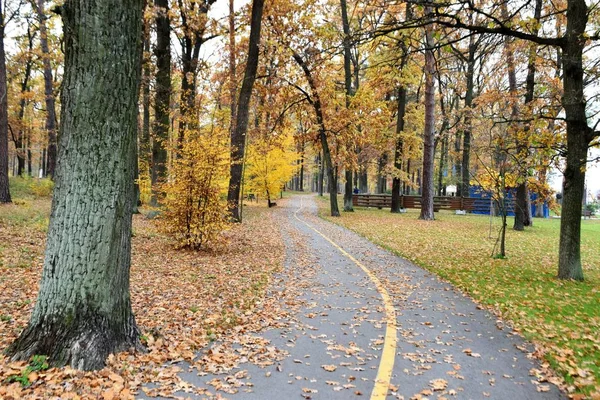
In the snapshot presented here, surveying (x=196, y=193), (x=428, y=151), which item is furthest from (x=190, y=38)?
(x=428, y=151)

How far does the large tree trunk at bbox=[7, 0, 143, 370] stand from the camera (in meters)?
3.88

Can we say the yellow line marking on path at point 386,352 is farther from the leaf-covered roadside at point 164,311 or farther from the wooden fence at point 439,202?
the wooden fence at point 439,202

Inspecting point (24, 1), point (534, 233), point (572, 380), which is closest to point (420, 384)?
point (572, 380)

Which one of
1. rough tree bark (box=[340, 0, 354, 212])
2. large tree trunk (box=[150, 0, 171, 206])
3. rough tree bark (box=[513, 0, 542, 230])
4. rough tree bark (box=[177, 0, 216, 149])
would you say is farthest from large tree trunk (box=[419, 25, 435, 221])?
large tree trunk (box=[150, 0, 171, 206])

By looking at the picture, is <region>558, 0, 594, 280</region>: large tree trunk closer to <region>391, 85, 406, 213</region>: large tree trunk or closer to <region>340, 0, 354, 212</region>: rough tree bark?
<region>340, 0, 354, 212</region>: rough tree bark

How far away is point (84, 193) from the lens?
392 cm

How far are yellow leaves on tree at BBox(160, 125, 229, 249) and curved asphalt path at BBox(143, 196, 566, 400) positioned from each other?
10.4 ft

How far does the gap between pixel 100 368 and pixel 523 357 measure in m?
4.57

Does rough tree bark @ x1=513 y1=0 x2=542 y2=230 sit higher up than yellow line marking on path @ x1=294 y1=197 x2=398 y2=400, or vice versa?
rough tree bark @ x1=513 y1=0 x2=542 y2=230

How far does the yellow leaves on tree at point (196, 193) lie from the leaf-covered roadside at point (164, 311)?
635mm

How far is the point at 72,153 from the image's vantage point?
391 cm

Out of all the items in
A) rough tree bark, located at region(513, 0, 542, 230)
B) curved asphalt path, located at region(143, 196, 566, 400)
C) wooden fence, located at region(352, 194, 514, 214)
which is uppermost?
rough tree bark, located at region(513, 0, 542, 230)

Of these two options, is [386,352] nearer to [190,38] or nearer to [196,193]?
[196,193]

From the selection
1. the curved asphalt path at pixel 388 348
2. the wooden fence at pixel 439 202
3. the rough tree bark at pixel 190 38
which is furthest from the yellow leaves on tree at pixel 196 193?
the wooden fence at pixel 439 202
